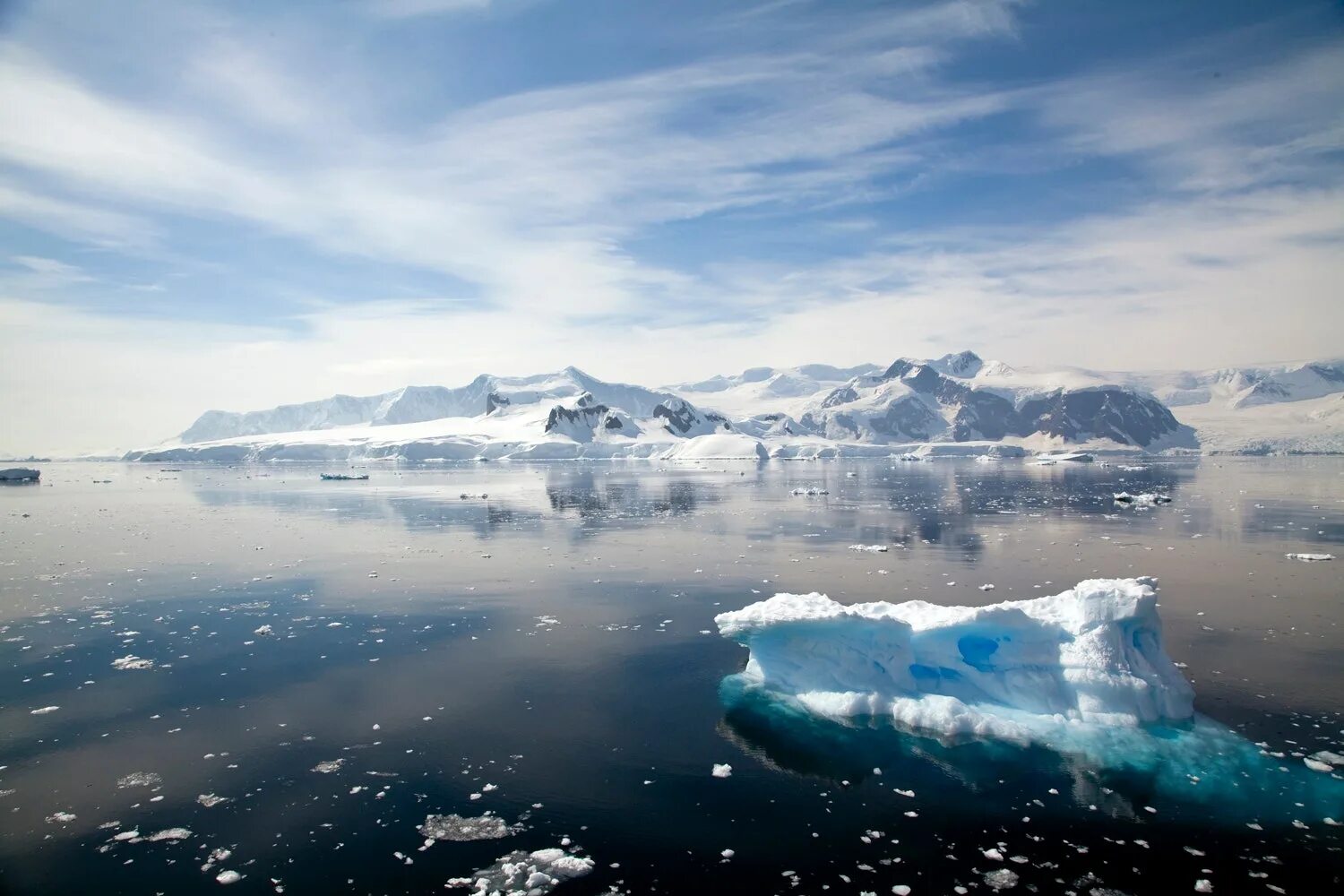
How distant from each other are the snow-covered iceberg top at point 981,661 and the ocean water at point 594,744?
2.29 ft

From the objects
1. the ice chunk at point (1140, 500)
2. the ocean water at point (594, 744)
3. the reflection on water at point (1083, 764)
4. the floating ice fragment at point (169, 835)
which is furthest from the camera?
the ice chunk at point (1140, 500)

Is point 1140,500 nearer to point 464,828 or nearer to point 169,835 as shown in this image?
point 464,828

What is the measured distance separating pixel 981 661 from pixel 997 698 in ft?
2.43

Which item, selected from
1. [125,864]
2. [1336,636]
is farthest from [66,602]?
[1336,636]

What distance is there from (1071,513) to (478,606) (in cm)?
3503

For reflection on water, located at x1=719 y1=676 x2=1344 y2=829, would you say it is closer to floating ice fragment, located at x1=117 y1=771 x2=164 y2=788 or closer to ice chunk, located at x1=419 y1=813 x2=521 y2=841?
ice chunk, located at x1=419 y1=813 x2=521 y2=841

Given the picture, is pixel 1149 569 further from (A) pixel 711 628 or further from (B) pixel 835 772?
(B) pixel 835 772

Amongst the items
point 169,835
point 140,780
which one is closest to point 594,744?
point 169,835

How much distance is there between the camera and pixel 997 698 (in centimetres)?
1280

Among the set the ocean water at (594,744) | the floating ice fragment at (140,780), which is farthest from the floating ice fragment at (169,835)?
the floating ice fragment at (140,780)

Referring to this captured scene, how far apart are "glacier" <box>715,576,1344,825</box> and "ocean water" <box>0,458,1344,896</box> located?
0.10 meters

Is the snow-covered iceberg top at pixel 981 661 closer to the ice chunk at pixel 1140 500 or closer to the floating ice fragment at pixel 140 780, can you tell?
the floating ice fragment at pixel 140 780

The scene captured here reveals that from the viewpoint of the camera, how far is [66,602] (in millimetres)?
20703

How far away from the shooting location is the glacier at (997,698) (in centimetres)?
1032
